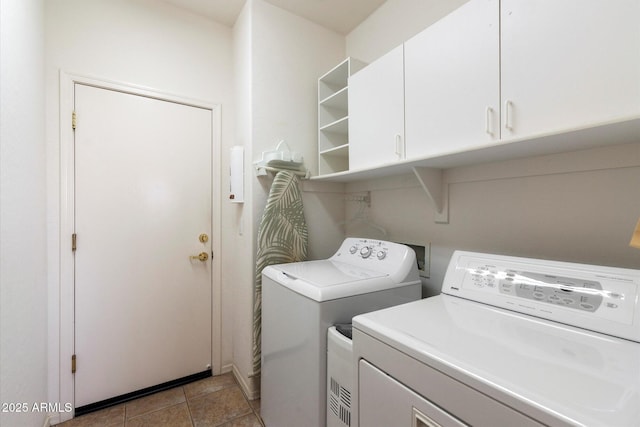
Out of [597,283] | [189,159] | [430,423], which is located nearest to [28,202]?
[189,159]

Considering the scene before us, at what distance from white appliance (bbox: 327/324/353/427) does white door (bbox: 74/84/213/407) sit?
141cm

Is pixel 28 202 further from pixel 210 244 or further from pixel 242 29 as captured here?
pixel 242 29

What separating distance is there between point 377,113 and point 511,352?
1241mm

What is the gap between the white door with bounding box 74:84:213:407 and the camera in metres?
1.78

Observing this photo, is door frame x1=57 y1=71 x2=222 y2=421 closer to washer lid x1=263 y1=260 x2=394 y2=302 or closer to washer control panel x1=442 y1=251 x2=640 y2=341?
washer lid x1=263 y1=260 x2=394 y2=302

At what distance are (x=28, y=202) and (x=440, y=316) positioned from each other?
1940mm

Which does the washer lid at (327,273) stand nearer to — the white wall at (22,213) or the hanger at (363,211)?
the hanger at (363,211)

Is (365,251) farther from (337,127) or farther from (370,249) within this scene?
(337,127)

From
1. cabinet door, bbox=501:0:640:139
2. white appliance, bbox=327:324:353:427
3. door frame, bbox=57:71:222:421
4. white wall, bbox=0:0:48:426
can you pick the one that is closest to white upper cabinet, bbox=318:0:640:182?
cabinet door, bbox=501:0:640:139

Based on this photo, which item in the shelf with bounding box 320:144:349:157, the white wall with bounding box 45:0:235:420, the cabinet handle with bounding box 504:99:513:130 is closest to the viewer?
the cabinet handle with bounding box 504:99:513:130

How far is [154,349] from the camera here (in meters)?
1.99

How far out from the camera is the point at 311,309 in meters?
1.20

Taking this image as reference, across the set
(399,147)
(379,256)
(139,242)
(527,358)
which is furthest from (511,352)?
(139,242)

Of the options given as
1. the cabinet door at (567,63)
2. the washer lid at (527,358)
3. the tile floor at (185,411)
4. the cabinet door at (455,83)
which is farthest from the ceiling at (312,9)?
the tile floor at (185,411)
